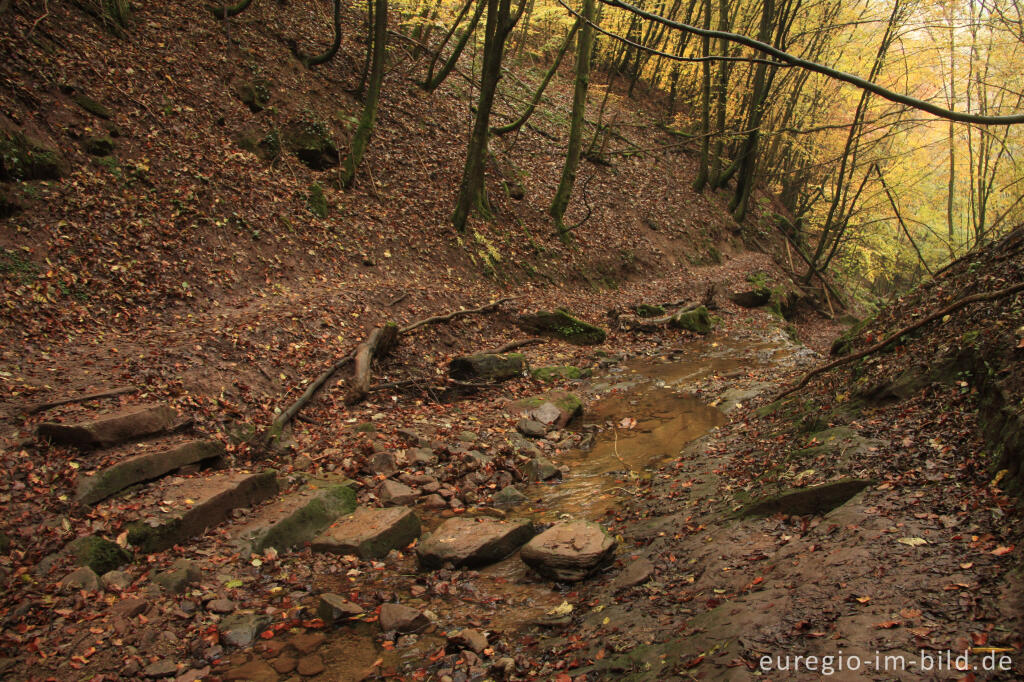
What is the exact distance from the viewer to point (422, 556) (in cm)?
518

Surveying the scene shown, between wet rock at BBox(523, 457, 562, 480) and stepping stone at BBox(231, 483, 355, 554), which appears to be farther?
wet rock at BBox(523, 457, 562, 480)

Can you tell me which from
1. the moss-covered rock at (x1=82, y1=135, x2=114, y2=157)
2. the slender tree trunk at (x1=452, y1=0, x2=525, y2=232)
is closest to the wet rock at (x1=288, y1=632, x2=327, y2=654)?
the moss-covered rock at (x1=82, y1=135, x2=114, y2=157)

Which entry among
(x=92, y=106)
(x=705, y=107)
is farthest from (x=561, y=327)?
(x=705, y=107)

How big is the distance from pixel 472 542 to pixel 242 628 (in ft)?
6.30

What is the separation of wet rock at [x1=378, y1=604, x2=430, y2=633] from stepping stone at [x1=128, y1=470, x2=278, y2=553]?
2.10 meters

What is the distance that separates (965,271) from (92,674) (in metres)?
8.77

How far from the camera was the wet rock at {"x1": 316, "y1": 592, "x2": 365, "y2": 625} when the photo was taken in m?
4.39

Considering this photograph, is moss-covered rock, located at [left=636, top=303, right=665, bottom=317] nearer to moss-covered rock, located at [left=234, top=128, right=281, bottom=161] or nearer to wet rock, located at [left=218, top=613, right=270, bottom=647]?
moss-covered rock, located at [left=234, top=128, right=281, bottom=161]

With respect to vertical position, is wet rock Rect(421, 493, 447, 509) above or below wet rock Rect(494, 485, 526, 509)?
below

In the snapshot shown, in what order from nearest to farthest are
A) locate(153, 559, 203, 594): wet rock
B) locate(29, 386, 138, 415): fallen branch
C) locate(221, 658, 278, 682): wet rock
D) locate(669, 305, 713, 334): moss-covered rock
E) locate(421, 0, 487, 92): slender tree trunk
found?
locate(221, 658, 278, 682): wet rock, locate(153, 559, 203, 594): wet rock, locate(29, 386, 138, 415): fallen branch, locate(669, 305, 713, 334): moss-covered rock, locate(421, 0, 487, 92): slender tree trunk

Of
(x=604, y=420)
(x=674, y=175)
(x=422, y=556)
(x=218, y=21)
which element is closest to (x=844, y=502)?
(x=422, y=556)

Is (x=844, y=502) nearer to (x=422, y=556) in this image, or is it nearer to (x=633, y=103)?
(x=422, y=556)

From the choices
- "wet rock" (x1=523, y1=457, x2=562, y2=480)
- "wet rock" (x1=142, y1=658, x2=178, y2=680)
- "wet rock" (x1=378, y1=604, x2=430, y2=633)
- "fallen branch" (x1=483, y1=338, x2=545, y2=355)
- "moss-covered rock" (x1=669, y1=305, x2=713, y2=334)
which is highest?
"moss-covered rock" (x1=669, y1=305, x2=713, y2=334)

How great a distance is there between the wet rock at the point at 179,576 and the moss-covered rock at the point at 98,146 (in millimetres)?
8122
